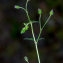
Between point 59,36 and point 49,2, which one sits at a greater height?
point 49,2

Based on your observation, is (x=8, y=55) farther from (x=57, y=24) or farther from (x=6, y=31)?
(x=57, y=24)

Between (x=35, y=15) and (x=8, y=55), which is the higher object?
(x=35, y=15)

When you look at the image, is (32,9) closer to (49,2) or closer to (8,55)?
(49,2)

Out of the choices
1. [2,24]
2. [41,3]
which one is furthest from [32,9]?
[2,24]

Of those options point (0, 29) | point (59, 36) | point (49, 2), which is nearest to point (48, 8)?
point (49, 2)

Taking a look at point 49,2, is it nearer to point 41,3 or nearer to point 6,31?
point 41,3

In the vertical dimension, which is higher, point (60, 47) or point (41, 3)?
point (41, 3)

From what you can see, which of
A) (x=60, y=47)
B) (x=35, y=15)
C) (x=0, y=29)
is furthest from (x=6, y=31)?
(x=60, y=47)
